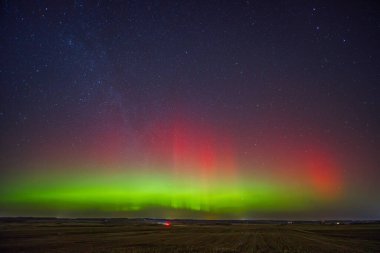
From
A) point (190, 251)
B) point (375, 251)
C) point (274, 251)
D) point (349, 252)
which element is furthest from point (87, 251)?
point (375, 251)

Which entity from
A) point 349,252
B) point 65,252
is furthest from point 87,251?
point 349,252

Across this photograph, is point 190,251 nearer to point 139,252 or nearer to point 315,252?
point 139,252

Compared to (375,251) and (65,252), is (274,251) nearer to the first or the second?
(375,251)

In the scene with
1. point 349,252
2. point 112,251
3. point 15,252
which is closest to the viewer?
point 15,252

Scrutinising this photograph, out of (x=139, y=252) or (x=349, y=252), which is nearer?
(x=139, y=252)

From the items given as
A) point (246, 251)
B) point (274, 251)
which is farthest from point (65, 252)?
point (274, 251)

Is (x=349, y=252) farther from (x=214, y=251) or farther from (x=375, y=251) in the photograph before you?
(x=214, y=251)

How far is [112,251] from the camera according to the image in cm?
2866

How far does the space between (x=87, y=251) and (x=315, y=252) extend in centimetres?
1890

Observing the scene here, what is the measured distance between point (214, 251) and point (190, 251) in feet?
6.74

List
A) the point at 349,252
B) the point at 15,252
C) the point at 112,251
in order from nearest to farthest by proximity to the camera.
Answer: the point at 15,252, the point at 112,251, the point at 349,252

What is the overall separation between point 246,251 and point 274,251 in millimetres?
2381

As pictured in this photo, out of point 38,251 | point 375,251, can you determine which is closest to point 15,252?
point 38,251

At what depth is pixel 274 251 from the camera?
29703 millimetres
